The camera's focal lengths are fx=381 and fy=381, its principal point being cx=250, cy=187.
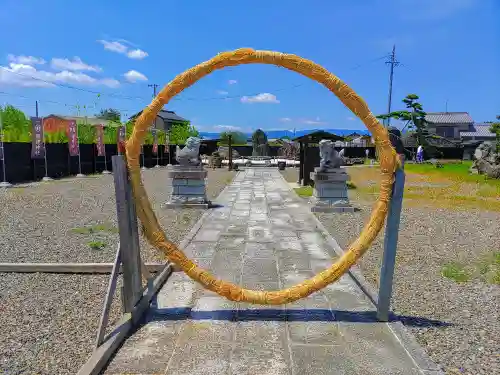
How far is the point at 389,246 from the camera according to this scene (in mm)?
3459

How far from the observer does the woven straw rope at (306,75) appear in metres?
3.34

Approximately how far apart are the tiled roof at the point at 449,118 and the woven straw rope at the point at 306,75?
5765 cm

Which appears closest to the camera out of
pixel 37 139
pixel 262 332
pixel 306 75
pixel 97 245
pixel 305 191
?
pixel 262 332

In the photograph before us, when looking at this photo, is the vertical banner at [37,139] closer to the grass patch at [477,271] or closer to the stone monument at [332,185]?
the stone monument at [332,185]

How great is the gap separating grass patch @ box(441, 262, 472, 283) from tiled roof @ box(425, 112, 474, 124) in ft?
182

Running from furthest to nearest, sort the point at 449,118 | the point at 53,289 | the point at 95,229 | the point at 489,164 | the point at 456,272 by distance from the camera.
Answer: the point at 449,118, the point at 489,164, the point at 95,229, the point at 456,272, the point at 53,289

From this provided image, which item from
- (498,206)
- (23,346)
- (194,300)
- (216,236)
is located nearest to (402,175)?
(194,300)

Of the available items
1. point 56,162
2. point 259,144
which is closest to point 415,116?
point 259,144

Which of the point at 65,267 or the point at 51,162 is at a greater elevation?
the point at 51,162

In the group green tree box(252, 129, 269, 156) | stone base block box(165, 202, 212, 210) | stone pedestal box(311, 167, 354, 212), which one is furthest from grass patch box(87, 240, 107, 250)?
green tree box(252, 129, 269, 156)

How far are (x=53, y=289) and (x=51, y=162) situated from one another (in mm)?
16155

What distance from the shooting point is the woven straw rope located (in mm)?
3340

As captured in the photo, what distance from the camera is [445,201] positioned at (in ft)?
38.6

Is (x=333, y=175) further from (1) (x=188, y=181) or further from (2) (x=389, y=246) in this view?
(2) (x=389, y=246)
